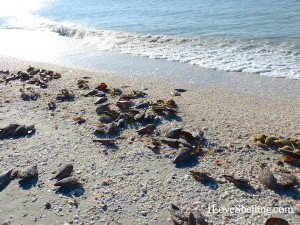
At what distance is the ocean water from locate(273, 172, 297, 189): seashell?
5129 millimetres

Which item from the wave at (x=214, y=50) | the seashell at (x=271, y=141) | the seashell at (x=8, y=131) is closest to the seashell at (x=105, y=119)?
the seashell at (x=8, y=131)

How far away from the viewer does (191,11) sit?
2041cm

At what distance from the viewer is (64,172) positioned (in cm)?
445

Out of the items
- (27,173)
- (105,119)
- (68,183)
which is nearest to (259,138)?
A: (105,119)

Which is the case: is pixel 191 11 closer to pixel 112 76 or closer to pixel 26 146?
pixel 112 76

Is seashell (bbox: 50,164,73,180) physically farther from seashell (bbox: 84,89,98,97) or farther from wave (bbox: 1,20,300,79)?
wave (bbox: 1,20,300,79)

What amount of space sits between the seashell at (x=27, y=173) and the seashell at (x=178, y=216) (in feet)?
6.18

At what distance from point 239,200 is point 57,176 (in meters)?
2.25

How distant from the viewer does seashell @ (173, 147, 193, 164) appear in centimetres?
466

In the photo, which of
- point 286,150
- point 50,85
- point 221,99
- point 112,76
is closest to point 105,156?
point 286,150

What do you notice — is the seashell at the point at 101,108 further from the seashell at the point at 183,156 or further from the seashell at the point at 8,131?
the seashell at the point at 183,156

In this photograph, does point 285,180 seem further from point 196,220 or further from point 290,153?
point 196,220

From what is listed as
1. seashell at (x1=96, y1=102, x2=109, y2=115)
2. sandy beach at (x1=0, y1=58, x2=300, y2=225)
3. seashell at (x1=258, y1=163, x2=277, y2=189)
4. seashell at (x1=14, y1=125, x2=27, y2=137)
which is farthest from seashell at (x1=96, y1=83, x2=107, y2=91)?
seashell at (x1=258, y1=163, x2=277, y2=189)

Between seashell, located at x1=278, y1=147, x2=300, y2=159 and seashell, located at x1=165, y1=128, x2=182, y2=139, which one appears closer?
seashell, located at x1=278, y1=147, x2=300, y2=159
